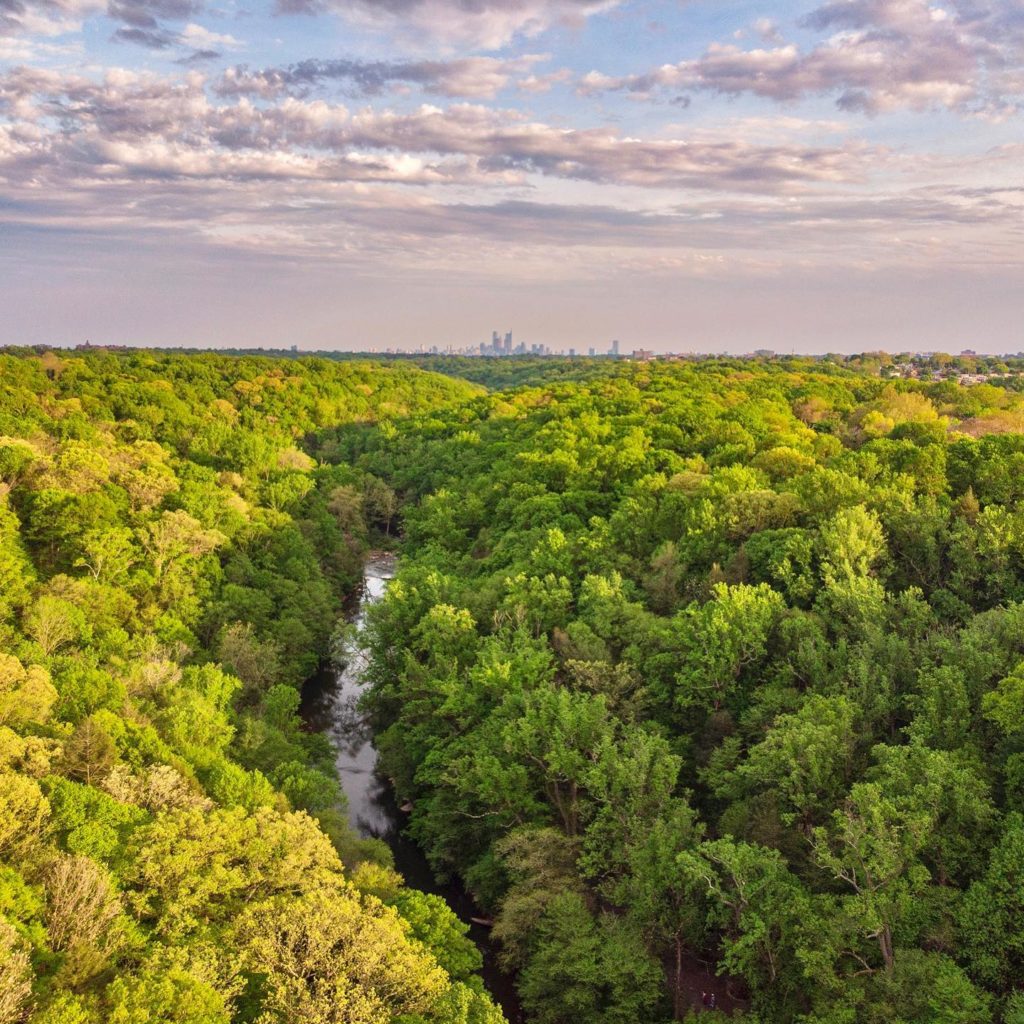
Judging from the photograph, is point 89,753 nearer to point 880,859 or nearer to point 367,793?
point 367,793

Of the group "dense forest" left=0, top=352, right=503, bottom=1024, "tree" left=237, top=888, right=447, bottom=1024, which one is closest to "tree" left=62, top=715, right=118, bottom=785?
"dense forest" left=0, top=352, right=503, bottom=1024

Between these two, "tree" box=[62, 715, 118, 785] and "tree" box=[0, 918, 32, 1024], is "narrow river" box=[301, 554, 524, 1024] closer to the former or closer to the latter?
"tree" box=[62, 715, 118, 785]

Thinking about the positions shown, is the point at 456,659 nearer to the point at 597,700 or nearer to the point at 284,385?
the point at 597,700

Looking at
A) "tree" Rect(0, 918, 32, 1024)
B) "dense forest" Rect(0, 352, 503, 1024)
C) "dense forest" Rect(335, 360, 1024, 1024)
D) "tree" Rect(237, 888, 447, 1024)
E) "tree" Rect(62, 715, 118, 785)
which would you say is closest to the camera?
"tree" Rect(0, 918, 32, 1024)

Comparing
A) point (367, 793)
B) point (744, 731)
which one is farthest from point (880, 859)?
point (367, 793)

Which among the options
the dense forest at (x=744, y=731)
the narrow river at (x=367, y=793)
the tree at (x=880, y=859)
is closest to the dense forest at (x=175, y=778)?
the narrow river at (x=367, y=793)

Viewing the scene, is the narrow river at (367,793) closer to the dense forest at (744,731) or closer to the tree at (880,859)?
the dense forest at (744,731)
